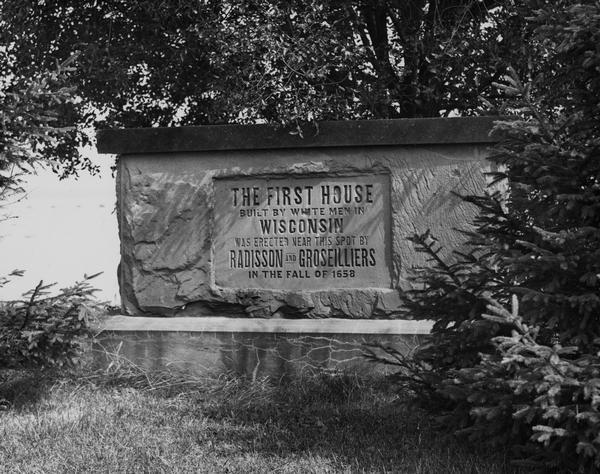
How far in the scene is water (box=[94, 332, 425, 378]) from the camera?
5.93m

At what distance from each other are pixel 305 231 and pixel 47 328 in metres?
2.15

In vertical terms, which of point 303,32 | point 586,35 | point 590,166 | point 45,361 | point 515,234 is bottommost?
point 45,361

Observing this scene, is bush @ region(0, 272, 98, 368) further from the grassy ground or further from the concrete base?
the concrete base

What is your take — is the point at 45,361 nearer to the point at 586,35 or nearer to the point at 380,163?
the point at 380,163

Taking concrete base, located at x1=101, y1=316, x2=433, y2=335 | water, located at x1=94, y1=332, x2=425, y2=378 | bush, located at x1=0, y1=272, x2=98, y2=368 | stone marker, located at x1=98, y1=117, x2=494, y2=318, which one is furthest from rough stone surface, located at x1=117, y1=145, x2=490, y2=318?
bush, located at x1=0, y1=272, x2=98, y2=368

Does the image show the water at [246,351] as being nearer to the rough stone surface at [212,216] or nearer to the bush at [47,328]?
the rough stone surface at [212,216]

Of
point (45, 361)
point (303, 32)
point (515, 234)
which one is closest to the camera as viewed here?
point (515, 234)

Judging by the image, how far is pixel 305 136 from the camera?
20.8ft

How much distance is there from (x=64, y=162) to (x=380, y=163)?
458 centimetres

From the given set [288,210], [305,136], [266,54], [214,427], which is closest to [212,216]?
[288,210]

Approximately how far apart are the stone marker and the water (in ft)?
1.33

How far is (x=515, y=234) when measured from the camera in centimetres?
414

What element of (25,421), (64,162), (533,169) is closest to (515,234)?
(533,169)

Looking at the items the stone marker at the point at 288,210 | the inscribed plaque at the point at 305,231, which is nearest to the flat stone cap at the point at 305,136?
the stone marker at the point at 288,210
